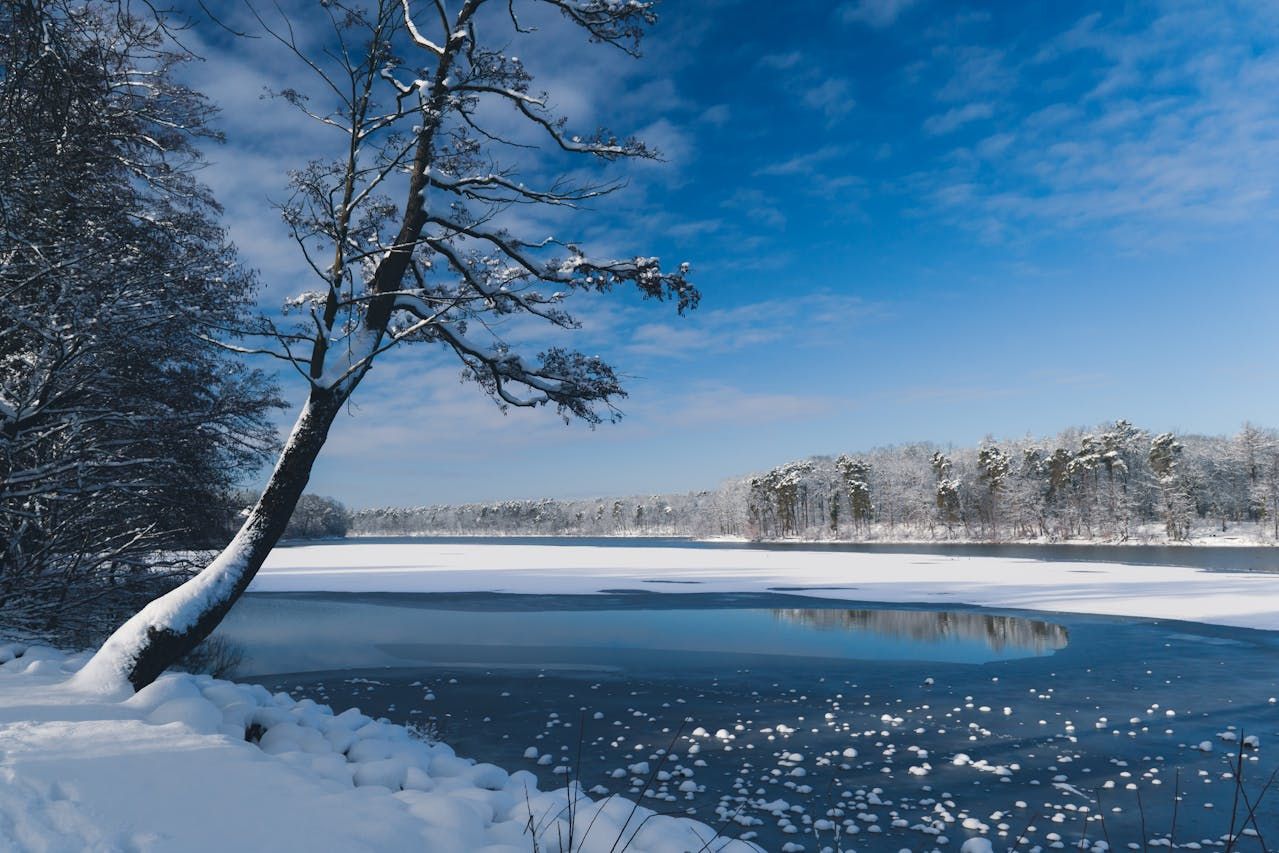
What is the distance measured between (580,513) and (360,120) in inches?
7240

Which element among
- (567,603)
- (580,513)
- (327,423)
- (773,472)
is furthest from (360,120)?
(580,513)

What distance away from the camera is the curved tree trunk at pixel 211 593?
16.4 ft

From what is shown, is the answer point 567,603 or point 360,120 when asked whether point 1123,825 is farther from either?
point 567,603

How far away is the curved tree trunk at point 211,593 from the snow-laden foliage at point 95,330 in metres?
1.13

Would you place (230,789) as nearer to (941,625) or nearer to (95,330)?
(95,330)

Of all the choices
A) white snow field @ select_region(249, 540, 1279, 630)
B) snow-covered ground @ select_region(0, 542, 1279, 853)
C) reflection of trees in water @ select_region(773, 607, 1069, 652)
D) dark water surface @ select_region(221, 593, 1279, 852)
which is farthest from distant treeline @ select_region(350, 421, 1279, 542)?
snow-covered ground @ select_region(0, 542, 1279, 853)

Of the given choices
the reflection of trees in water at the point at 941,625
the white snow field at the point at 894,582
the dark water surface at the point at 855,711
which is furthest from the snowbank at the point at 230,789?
the white snow field at the point at 894,582

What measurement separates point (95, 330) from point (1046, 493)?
8511 cm

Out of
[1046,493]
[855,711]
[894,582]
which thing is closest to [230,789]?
[855,711]

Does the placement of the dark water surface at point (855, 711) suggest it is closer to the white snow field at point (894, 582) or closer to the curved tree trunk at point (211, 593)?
the white snow field at point (894, 582)

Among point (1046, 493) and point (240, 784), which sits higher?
point (1046, 493)

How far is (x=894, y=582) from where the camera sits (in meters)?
26.9

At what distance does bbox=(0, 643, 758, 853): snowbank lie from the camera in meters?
2.91

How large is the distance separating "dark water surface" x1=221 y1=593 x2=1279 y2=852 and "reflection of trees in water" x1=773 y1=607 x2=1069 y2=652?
5.3 inches
